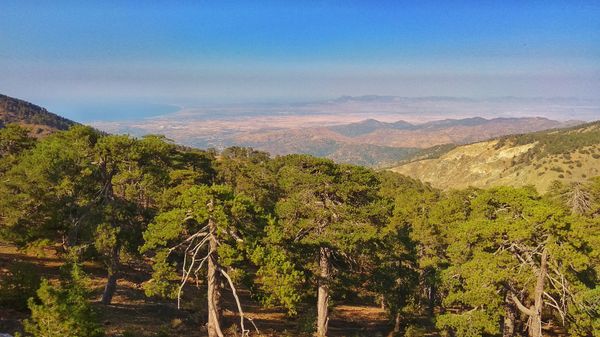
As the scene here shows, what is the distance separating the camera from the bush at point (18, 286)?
1656 centimetres

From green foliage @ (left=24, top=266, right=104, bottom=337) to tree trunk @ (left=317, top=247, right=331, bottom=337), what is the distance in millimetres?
11318

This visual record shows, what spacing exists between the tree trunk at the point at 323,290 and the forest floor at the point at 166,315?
3.18ft

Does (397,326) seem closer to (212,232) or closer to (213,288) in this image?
(213,288)

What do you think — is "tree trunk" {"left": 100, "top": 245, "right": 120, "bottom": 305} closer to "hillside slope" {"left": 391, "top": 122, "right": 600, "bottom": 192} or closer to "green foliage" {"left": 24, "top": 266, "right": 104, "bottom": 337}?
"green foliage" {"left": 24, "top": 266, "right": 104, "bottom": 337}

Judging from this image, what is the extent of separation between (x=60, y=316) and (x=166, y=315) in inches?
470

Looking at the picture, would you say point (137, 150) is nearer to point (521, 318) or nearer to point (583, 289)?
point (583, 289)

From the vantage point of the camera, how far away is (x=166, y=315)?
21.8 metres

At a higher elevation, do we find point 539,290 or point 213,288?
point 213,288

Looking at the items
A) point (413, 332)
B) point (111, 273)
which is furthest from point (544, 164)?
point (111, 273)

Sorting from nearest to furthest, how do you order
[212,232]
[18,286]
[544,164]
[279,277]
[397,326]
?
1. [212,232]
2. [279,277]
3. [18,286]
4. [397,326]
5. [544,164]

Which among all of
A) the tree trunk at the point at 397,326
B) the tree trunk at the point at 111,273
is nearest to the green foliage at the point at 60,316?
the tree trunk at the point at 111,273

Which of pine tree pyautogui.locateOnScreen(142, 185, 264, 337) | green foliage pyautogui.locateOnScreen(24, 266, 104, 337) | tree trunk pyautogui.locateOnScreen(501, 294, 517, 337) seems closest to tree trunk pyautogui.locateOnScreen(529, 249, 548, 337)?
tree trunk pyautogui.locateOnScreen(501, 294, 517, 337)

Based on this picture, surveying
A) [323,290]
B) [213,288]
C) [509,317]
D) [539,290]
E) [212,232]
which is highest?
[212,232]

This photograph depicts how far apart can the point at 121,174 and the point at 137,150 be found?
61.5 inches
